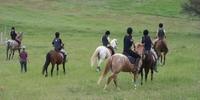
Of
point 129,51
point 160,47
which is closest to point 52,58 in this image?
point 129,51

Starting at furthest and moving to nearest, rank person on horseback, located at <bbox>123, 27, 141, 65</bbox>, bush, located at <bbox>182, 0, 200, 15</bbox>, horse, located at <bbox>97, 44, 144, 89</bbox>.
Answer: bush, located at <bbox>182, 0, 200, 15</bbox> < person on horseback, located at <bbox>123, 27, 141, 65</bbox> < horse, located at <bbox>97, 44, 144, 89</bbox>

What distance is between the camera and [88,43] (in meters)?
57.1

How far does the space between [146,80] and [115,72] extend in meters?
3.62

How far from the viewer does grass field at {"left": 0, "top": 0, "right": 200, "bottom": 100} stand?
2322cm

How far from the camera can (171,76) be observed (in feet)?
93.2

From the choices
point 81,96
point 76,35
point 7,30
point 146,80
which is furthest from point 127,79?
point 7,30

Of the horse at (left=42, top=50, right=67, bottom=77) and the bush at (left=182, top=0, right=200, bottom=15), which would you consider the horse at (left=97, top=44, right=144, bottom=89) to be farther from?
the bush at (left=182, top=0, right=200, bottom=15)

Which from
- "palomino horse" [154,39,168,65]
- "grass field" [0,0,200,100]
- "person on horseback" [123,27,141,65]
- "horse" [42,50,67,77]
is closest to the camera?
"grass field" [0,0,200,100]

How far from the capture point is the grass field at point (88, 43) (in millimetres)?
23219

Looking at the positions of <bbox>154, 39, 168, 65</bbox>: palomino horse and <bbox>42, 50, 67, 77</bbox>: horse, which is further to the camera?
<bbox>154, 39, 168, 65</bbox>: palomino horse

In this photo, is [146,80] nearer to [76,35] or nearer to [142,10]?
[76,35]

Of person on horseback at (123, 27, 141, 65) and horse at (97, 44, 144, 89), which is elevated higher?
person on horseback at (123, 27, 141, 65)

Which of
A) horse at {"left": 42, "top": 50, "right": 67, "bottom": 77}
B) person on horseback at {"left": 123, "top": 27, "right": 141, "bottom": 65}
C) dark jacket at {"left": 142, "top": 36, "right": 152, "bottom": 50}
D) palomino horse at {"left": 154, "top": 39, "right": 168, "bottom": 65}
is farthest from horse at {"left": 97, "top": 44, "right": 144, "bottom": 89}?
palomino horse at {"left": 154, "top": 39, "right": 168, "bottom": 65}

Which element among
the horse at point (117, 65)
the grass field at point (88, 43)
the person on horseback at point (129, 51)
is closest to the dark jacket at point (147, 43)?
the grass field at point (88, 43)
